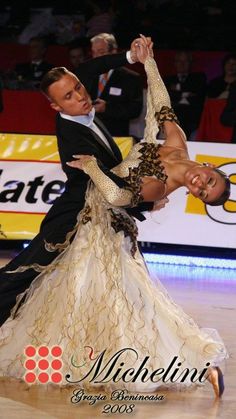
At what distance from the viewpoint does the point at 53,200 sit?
8.93 meters

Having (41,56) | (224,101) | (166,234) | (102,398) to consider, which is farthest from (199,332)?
(41,56)

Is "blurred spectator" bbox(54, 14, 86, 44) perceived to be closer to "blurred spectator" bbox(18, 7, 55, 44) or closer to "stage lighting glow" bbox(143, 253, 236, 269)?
"blurred spectator" bbox(18, 7, 55, 44)

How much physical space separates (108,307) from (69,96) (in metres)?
1.18

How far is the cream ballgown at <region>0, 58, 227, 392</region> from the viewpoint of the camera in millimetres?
5078

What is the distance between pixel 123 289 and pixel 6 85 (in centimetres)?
656

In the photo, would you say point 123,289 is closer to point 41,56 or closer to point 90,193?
point 90,193

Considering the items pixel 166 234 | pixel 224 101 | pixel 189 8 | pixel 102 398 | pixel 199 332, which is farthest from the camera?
pixel 189 8

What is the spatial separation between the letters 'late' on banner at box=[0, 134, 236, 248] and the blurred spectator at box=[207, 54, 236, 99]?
5.37 feet

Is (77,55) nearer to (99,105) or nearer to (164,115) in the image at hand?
(99,105)

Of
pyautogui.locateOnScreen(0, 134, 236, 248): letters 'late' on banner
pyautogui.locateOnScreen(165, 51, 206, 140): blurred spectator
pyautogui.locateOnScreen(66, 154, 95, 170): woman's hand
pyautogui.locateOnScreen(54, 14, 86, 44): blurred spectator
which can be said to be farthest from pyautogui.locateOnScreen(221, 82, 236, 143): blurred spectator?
pyautogui.locateOnScreen(66, 154, 95, 170): woman's hand

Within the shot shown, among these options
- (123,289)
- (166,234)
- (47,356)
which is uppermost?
(123,289)

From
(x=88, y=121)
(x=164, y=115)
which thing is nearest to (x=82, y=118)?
(x=88, y=121)

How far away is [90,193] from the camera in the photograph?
5.30m

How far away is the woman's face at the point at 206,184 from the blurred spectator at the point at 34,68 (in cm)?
646
